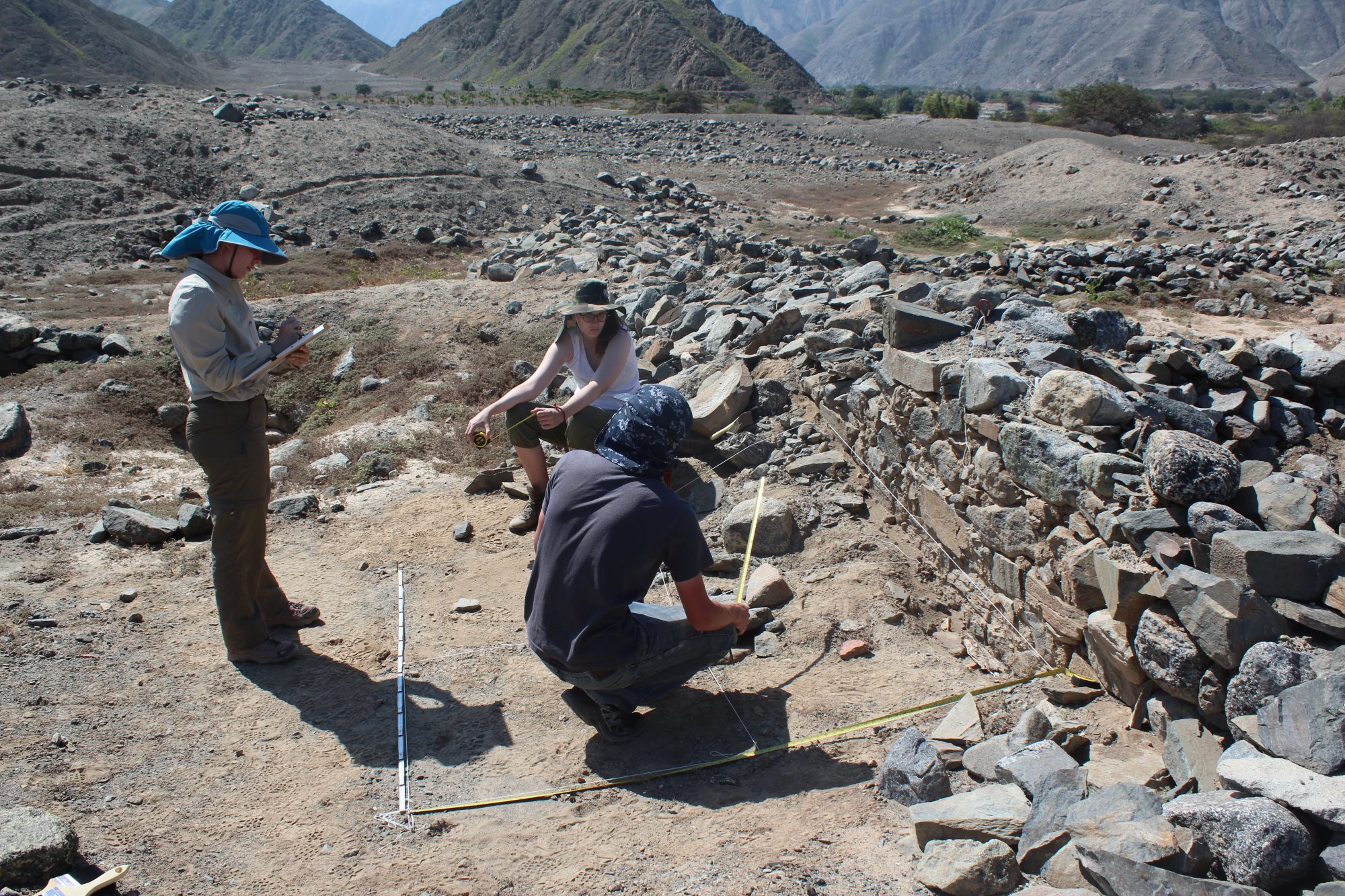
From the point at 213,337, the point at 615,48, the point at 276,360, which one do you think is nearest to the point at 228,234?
the point at 213,337

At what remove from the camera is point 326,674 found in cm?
381

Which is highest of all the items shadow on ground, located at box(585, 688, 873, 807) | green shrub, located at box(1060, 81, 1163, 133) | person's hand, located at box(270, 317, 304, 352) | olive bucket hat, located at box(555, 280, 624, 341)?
green shrub, located at box(1060, 81, 1163, 133)

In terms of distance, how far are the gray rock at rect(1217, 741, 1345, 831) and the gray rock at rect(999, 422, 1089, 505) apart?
1433mm

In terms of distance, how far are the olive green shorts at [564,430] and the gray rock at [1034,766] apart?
2.62 meters

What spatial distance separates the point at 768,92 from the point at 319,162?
5100 cm

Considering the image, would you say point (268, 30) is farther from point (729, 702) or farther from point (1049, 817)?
point (1049, 817)

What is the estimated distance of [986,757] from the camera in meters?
2.96

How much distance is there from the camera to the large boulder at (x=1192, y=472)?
3031 mm

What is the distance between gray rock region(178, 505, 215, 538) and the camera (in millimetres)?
5062

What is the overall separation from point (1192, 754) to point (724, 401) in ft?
11.5

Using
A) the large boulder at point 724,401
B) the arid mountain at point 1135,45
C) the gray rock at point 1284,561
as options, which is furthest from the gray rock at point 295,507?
the arid mountain at point 1135,45

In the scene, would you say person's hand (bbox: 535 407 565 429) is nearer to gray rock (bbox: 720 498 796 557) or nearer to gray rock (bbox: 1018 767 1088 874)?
gray rock (bbox: 720 498 796 557)

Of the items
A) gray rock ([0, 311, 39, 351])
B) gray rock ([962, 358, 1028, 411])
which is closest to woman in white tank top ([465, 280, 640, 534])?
gray rock ([962, 358, 1028, 411])

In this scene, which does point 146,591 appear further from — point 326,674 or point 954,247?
point 954,247
